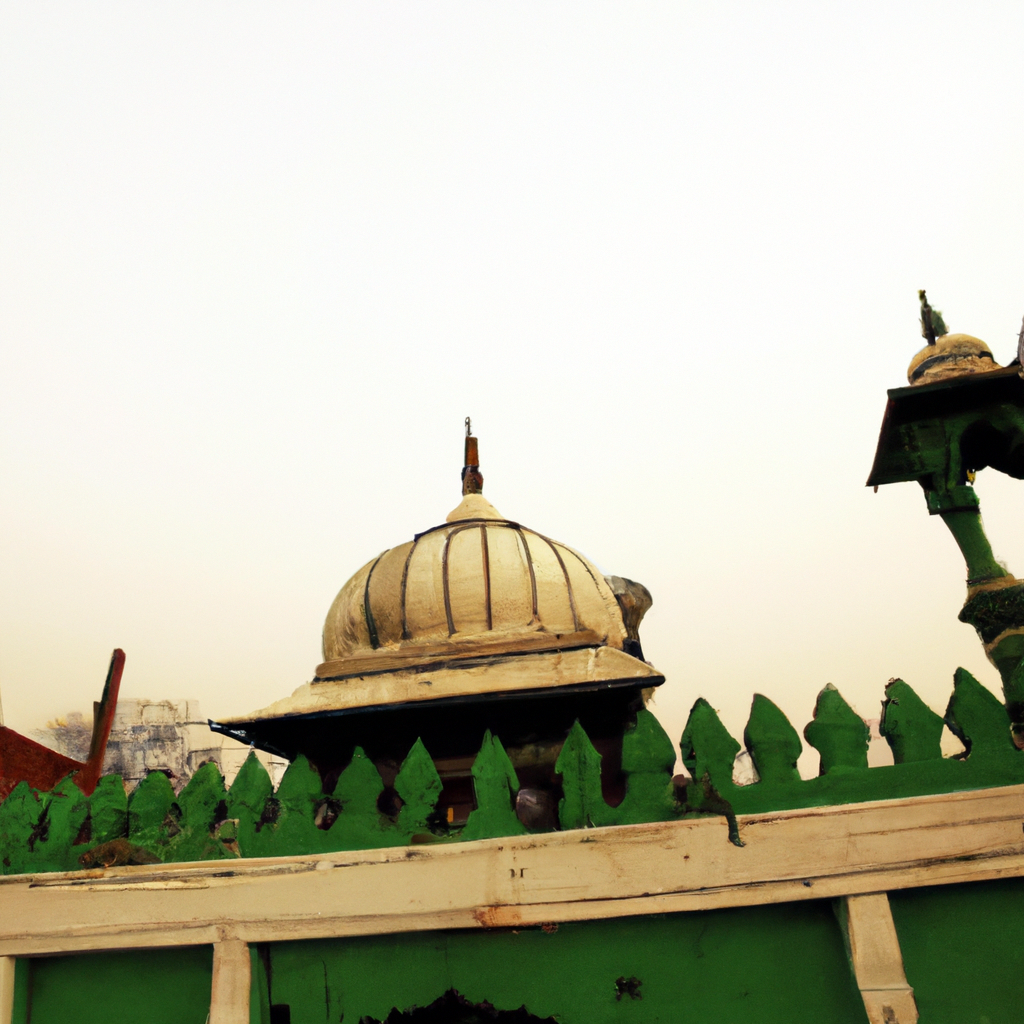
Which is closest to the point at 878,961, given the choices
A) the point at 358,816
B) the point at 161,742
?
the point at 358,816

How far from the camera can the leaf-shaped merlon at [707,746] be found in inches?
115

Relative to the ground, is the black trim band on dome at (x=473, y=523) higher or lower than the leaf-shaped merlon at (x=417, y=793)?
higher

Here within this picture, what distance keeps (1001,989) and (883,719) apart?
35.4 inches

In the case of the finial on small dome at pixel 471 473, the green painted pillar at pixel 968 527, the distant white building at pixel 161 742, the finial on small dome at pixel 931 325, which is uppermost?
the distant white building at pixel 161 742

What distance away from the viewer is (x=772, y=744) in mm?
2924

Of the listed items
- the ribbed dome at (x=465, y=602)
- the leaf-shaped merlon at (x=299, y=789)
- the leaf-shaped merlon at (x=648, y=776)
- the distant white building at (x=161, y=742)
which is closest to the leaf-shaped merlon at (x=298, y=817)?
the leaf-shaped merlon at (x=299, y=789)

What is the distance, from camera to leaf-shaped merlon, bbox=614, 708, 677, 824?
2.93 meters

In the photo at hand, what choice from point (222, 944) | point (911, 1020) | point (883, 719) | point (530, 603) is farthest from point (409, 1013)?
point (530, 603)

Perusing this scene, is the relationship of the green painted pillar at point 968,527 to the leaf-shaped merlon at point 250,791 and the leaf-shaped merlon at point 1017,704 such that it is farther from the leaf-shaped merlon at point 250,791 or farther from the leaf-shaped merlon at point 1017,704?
the leaf-shaped merlon at point 250,791

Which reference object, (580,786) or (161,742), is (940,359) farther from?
(161,742)

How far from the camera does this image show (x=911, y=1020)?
2.60 m

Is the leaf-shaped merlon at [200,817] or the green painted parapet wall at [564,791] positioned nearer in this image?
the green painted parapet wall at [564,791]

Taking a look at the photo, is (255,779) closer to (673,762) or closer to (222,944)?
(222,944)

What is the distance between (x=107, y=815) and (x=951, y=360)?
407cm
